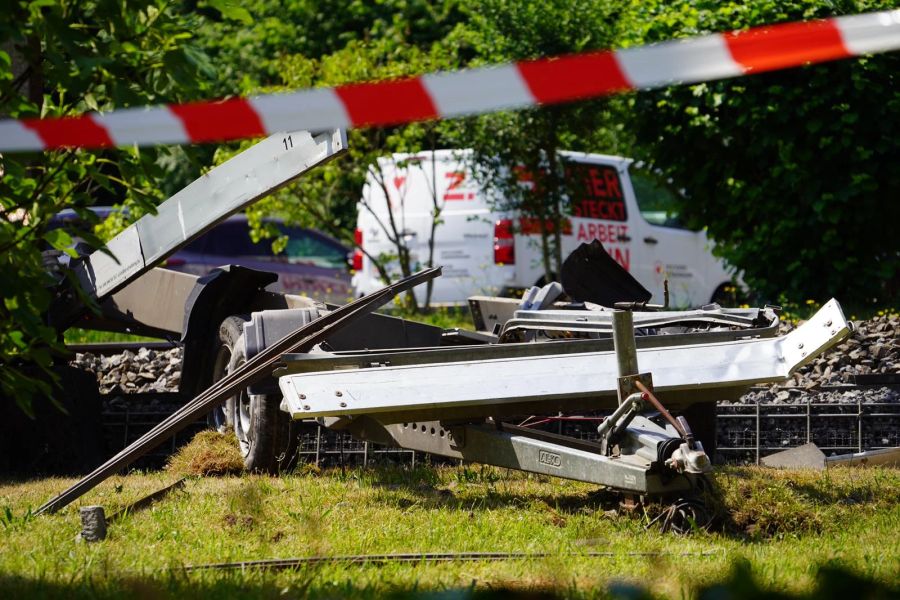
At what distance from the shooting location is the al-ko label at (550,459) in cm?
517

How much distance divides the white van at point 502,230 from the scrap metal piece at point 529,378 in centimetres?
1019

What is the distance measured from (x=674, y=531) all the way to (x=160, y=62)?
2.72 m

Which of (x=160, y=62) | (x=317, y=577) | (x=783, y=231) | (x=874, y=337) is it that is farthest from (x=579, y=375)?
(x=783, y=231)

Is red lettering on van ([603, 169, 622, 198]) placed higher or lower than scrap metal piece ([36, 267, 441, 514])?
higher

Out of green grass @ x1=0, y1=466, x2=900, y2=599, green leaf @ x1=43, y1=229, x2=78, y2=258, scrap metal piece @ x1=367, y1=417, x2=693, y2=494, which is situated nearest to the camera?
green leaf @ x1=43, y1=229, x2=78, y2=258

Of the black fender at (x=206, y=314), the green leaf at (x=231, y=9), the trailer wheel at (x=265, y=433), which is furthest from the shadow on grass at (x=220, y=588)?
the black fender at (x=206, y=314)

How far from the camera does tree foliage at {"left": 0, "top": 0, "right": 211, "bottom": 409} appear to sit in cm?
360

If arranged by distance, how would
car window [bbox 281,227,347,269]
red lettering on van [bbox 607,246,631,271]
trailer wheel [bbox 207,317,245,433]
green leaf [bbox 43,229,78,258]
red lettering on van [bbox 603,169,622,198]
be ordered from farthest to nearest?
car window [bbox 281,227,347,269], red lettering on van [bbox 603,169,622,198], red lettering on van [bbox 607,246,631,271], trailer wheel [bbox 207,317,245,433], green leaf [bbox 43,229,78,258]

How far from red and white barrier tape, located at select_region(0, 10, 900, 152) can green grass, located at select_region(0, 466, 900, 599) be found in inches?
54.3

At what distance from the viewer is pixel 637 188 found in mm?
17031

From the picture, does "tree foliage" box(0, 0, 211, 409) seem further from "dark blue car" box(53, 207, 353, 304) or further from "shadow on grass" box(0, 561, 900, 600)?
"dark blue car" box(53, 207, 353, 304)

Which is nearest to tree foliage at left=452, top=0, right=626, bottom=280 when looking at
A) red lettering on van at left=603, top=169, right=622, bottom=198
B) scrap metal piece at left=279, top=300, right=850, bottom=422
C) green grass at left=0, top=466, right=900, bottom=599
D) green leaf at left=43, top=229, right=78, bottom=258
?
red lettering on van at left=603, top=169, right=622, bottom=198

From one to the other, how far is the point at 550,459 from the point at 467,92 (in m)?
2.05

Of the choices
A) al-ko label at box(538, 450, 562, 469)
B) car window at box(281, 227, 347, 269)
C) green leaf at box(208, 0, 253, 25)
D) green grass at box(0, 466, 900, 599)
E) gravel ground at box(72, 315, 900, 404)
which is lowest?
green grass at box(0, 466, 900, 599)
